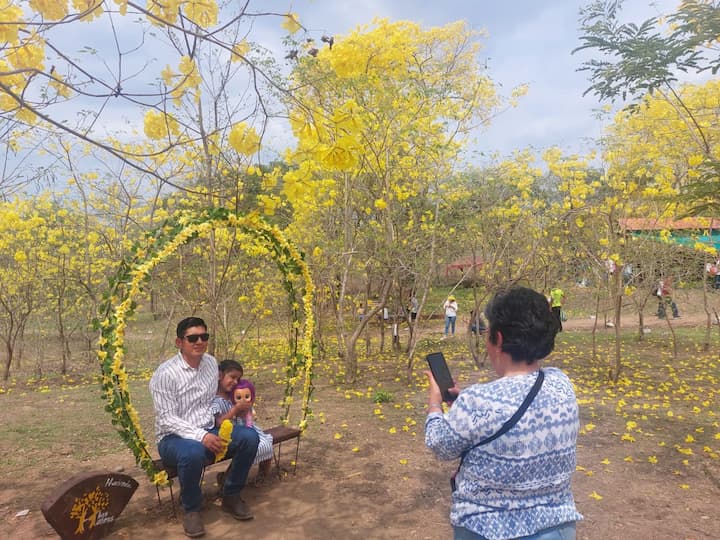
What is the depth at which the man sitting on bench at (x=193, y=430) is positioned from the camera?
3172 mm

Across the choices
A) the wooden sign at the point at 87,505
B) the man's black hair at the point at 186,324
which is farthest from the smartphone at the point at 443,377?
the wooden sign at the point at 87,505

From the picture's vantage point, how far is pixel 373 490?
12.6ft

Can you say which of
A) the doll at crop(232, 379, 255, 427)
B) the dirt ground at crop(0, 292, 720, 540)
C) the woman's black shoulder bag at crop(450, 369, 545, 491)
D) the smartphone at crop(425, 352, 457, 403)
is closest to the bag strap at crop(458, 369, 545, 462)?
the woman's black shoulder bag at crop(450, 369, 545, 491)

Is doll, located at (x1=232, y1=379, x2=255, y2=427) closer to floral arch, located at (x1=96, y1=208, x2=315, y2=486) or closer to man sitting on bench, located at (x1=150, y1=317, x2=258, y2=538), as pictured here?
man sitting on bench, located at (x1=150, y1=317, x2=258, y2=538)

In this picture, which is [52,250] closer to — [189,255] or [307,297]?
[189,255]

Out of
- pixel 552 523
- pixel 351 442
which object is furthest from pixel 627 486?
pixel 552 523

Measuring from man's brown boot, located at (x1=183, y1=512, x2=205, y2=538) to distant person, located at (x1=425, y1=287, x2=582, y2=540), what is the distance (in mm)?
2071

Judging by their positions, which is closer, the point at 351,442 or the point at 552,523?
the point at 552,523

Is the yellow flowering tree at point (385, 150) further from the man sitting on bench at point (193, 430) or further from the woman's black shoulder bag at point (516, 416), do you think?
the woman's black shoulder bag at point (516, 416)

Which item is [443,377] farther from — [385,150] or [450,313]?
[450,313]

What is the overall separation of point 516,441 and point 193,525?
241 cm

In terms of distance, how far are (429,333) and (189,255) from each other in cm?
823

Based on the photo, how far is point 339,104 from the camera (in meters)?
6.88

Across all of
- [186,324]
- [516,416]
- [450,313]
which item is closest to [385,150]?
[186,324]
